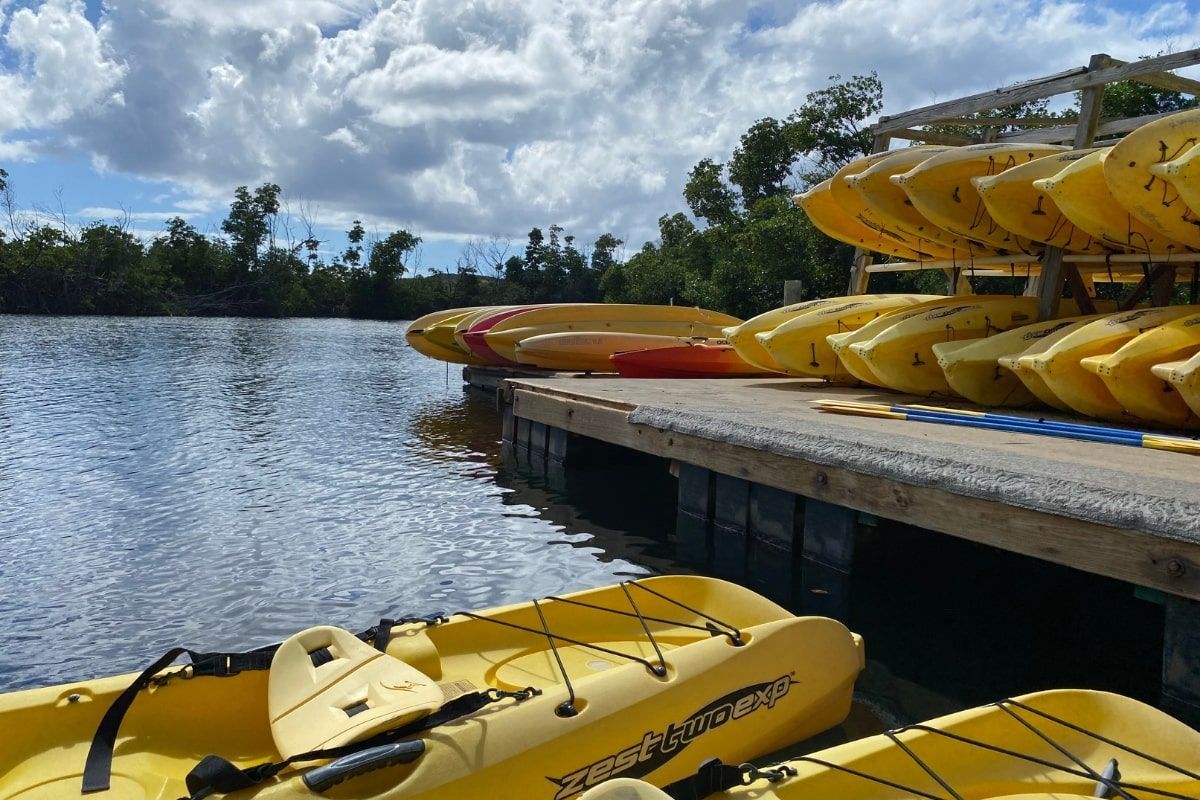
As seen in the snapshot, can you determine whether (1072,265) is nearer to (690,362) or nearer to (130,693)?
(690,362)

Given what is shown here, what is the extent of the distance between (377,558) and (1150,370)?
4.94 meters

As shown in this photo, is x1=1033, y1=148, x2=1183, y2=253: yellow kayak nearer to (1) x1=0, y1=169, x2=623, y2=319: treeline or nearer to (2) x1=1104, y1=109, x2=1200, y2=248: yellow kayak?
(2) x1=1104, y1=109, x2=1200, y2=248: yellow kayak

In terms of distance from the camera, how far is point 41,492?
756 cm

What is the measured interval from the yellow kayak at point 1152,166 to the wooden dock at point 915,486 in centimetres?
184

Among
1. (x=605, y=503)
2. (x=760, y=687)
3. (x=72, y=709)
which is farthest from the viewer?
(x=605, y=503)

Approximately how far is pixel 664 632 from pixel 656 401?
3608 mm

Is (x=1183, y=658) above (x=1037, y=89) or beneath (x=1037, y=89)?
beneath

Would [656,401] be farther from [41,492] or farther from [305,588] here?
[41,492]

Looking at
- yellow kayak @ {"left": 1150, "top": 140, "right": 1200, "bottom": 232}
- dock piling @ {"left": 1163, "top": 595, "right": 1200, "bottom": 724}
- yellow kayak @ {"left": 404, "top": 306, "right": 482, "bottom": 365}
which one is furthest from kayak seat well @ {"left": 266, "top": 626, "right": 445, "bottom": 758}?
yellow kayak @ {"left": 404, "top": 306, "right": 482, "bottom": 365}

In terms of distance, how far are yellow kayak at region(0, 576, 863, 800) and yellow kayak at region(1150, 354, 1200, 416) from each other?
108 inches

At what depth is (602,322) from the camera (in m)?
15.1

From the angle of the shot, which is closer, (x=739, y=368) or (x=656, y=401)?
(x=656, y=401)

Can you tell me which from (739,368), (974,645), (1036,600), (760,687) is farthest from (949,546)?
(739,368)

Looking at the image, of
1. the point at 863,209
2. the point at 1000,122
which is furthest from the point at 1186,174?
the point at 1000,122
